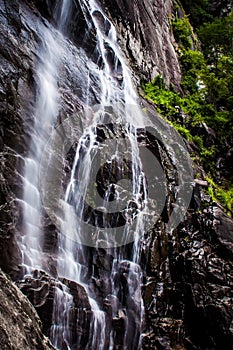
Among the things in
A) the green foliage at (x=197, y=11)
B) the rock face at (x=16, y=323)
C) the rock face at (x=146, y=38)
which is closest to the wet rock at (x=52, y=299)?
the rock face at (x=16, y=323)

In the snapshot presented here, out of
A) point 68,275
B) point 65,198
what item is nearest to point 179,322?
point 68,275

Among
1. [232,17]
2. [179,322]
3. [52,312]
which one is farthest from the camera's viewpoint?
[232,17]

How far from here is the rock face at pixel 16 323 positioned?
3.14 m

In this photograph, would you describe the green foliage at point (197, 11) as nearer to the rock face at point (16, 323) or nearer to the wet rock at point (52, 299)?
the wet rock at point (52, 299)

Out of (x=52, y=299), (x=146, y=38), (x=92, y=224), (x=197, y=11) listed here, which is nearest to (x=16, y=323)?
(x=52, y=299)

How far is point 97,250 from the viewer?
24.0 feet

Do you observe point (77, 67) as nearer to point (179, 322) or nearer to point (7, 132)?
point (7, 132)

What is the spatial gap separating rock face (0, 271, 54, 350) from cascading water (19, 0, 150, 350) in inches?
82.4

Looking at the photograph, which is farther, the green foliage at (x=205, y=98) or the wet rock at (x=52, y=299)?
the green foliage at (x=205, y=98)

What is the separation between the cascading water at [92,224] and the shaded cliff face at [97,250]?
0.05m

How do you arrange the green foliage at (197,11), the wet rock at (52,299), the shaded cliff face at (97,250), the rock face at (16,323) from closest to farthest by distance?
1. the rock face at (16,323)
2. the wet rock at (52,299)
3. the shaded cliff face at (97,250)
4. the green foliage at (197,11)

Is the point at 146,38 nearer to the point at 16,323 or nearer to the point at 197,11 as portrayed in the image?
the point at 197,11

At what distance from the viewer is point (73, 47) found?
420 inches

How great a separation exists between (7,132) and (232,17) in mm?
15243
